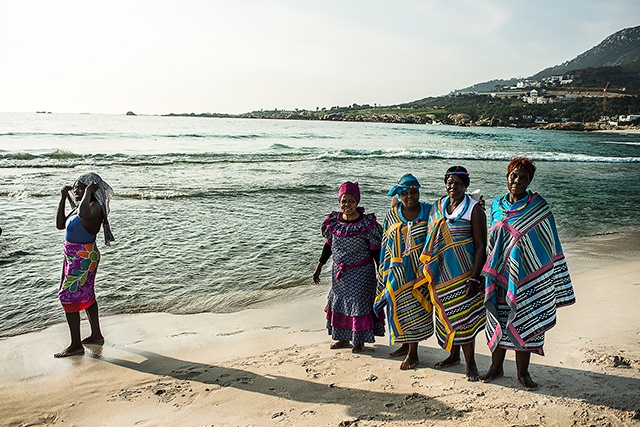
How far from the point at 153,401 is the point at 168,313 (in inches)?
86.5

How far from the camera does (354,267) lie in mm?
4434

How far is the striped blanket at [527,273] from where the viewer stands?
11.6 feet

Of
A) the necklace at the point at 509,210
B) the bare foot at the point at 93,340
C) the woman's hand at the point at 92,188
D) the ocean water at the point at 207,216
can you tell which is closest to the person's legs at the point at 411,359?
the necklace at the point at 509,210

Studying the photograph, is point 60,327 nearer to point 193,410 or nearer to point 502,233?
point 193,410

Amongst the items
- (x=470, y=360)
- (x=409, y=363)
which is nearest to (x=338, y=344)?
(x=409, y=363)

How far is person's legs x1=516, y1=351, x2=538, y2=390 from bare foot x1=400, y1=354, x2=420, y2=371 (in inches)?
32.4

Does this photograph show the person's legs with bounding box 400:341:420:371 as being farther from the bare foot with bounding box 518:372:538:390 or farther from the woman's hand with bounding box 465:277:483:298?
the bare foot with bounding box 518:372:538:390

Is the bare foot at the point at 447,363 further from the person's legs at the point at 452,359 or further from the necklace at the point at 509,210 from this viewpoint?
the necklace at the point at 509,210

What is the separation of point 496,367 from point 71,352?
3.72 meters

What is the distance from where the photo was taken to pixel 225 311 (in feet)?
19.5

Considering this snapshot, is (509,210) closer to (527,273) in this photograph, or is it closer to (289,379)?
(527,273)

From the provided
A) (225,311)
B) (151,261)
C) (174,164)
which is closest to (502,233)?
(225,311)

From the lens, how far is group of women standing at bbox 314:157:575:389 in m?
3.55

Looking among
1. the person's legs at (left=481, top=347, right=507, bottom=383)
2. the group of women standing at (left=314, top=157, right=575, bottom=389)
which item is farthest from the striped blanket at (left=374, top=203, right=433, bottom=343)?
the person's legs at (left=481, top=347, right=507, bottom=383)
